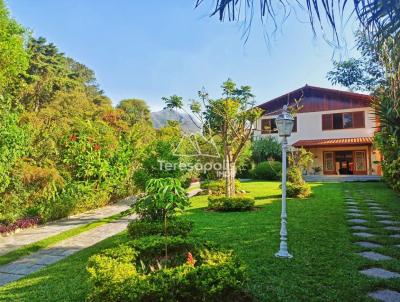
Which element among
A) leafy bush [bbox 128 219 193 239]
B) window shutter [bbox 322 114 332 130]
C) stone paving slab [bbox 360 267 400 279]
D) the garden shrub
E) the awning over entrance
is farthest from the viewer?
window shutter [bbox 322 114 332 130]

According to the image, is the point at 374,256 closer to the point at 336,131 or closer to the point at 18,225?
the point at 18,225

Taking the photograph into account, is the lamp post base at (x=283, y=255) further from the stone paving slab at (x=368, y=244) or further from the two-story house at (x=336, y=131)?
the two-story house at (x=336, y=131)

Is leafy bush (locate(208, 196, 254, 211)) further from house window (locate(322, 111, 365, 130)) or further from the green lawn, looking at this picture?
house window (locate(322, 111, 365, 130))

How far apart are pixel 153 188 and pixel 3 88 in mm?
5953

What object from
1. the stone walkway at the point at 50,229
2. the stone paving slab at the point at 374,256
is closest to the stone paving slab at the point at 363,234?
the stone paving slab at the point at 374,256

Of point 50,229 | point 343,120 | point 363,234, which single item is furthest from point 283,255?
point 343,120

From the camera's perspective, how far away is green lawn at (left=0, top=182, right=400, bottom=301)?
11.9ft

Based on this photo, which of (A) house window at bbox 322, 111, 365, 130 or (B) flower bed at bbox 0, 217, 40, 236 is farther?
(A) house window at bbox 322, 111, 365, 130

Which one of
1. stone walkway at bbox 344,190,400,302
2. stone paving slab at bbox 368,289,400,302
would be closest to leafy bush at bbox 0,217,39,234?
stone walkway at bbox 344,190,400,302

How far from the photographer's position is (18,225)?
795cm

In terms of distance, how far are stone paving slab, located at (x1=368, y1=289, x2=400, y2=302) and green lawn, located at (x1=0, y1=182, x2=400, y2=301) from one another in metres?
0.10

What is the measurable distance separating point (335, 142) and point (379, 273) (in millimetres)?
23419

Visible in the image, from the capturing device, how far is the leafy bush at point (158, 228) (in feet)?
17.7

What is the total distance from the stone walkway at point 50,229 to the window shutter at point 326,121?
834 inches
